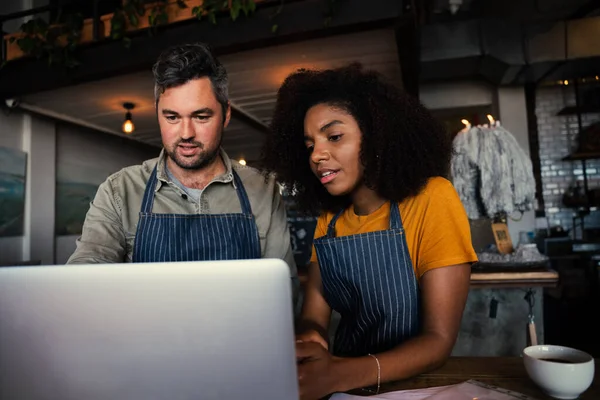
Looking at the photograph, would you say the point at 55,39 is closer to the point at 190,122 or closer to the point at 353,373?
the point at 190,122

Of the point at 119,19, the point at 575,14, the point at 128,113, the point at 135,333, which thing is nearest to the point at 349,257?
the point at 135,333

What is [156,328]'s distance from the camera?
52 centimetres

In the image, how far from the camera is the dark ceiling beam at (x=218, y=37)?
317 cm

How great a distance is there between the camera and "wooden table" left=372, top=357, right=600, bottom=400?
89 cm

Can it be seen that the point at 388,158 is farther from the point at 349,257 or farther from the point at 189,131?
Result: the point at 189,131

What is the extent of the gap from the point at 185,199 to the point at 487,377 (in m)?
1.10

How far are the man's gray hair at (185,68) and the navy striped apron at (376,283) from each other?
702mm

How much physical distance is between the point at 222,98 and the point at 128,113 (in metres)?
4.15

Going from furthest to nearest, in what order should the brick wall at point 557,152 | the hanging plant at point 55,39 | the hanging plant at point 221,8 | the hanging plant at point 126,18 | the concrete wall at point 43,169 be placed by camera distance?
1. the brick wall at point 557,152
2. the concrete wall at point 43,169
3. the hanging plant at point 55,39
4. the hanging plant at point 126,18
5. the hanging plant at point 221,8

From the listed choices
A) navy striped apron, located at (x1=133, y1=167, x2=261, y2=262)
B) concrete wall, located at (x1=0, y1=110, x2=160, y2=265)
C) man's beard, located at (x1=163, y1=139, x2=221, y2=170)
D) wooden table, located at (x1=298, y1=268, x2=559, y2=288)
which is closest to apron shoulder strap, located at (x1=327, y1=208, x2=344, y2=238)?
navy striped apron, located at (x1=133, y1=167, x2=261, y2=262)

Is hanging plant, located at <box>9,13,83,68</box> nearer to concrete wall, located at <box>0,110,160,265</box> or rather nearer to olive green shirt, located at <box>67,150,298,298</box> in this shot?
concrete wall, located at <box>0,110,160,265</box>

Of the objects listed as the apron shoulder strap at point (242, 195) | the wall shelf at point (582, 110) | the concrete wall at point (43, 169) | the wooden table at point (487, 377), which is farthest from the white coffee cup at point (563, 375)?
the wall shelf at point (582, 110)

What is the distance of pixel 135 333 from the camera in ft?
1.73

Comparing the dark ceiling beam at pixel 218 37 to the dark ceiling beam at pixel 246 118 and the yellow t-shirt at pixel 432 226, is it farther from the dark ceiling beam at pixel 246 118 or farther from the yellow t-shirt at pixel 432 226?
the yellow t-shirt at pixel 432 226
